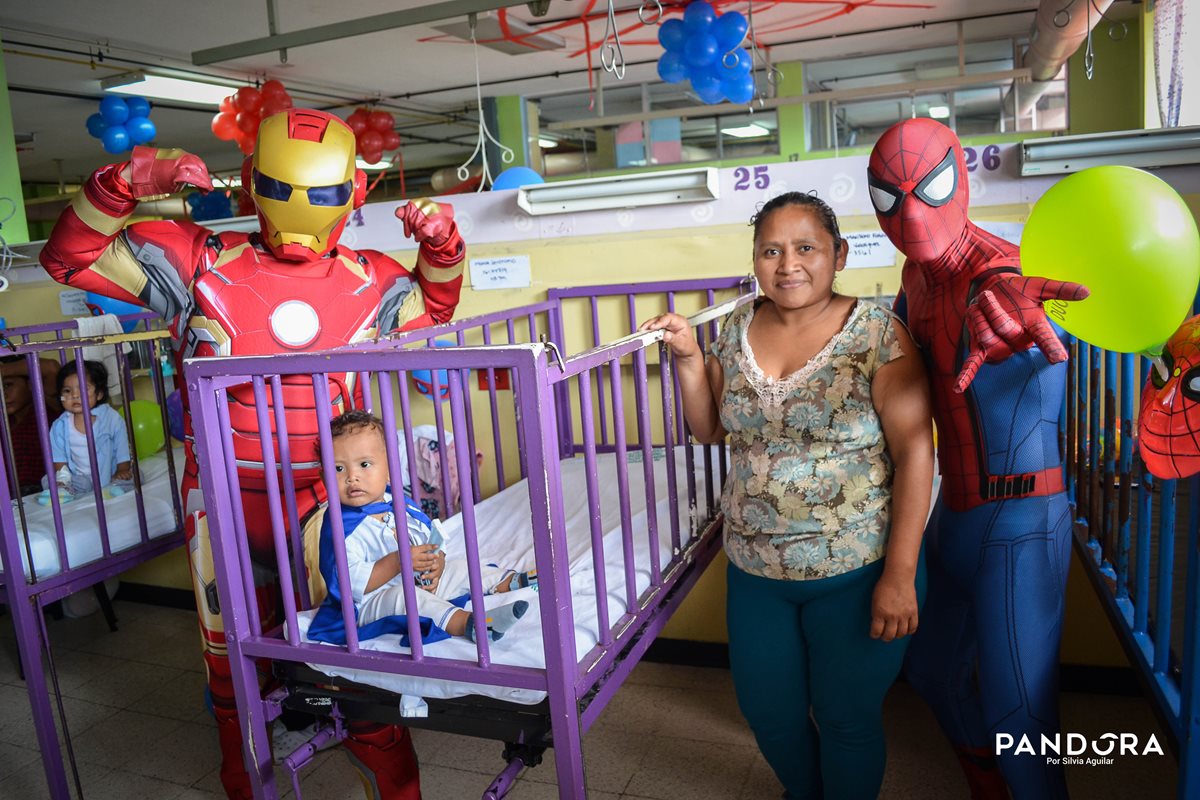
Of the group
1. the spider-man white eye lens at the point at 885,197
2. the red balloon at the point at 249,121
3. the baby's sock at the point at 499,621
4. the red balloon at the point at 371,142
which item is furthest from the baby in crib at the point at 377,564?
the red balloon at the point at 371,142

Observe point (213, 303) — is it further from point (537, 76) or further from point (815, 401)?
point (537, 76)

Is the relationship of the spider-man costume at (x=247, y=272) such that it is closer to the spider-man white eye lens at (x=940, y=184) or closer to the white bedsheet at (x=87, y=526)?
the white bedsheet at (x=87, y=526)

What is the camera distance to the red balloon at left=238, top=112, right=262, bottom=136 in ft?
16.1

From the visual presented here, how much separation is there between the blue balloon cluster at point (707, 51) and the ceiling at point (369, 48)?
233 millimetres

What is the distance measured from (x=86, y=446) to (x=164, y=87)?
4394mm

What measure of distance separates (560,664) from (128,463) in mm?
2280

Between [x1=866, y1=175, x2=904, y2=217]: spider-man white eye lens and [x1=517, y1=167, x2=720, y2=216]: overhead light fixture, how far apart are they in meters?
1.32

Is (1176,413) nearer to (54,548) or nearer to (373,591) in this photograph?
(373,591)

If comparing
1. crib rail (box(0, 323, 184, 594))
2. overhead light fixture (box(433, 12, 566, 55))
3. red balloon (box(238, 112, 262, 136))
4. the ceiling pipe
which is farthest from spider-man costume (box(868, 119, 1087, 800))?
overhead light fixture (box(433, 12, 566, 55))

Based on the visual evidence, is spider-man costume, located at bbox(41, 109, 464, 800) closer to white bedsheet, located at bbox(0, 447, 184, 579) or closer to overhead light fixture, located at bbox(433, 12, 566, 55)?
white bedsheet, located at bbox(0, 447, 184, 579)

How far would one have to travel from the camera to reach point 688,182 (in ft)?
9.55

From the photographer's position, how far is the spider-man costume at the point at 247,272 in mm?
2076

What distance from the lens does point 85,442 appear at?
3.09m

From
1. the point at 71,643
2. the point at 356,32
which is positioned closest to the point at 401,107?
the point at 356,32
